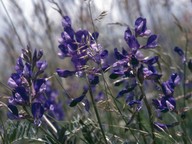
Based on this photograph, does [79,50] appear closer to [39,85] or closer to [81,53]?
[81,53]

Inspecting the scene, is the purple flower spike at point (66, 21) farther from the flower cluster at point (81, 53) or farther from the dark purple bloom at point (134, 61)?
the dark purple bloom at point (134, 61)

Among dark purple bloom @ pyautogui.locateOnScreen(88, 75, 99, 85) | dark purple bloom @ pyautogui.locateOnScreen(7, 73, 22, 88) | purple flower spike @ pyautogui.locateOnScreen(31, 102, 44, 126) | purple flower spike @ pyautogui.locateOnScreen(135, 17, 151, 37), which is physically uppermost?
purple flower spike @ pyautogui.locateOnScreen(135, 17, 151, 37)

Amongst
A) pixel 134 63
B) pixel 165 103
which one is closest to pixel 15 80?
pixel 134 63

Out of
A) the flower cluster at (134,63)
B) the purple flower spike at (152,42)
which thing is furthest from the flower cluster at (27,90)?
the purple flower spike at (152,42)

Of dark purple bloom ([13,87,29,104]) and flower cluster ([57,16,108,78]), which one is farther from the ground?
flower cluster ([57,16,108,78])

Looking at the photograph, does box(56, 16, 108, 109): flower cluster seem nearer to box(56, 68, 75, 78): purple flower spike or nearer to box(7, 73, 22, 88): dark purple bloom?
box(56, 68, 75, 78): purple flower spike

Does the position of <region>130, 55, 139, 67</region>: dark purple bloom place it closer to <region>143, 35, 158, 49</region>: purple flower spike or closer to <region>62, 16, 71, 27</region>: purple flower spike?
<region>143, 35, 158, 49</region>: purple flower spike

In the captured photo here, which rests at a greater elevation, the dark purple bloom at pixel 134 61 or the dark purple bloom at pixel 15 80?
the dark purple bloom at pixel 15 80

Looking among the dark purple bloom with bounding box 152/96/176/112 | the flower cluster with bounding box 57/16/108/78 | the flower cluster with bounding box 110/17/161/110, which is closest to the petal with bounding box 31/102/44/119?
the flower cluster with bounding box 57/16/108/78

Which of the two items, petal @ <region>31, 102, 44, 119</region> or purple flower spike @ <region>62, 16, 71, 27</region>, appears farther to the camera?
purple flower spike @ <region>62, 16, 71, 27</region>
